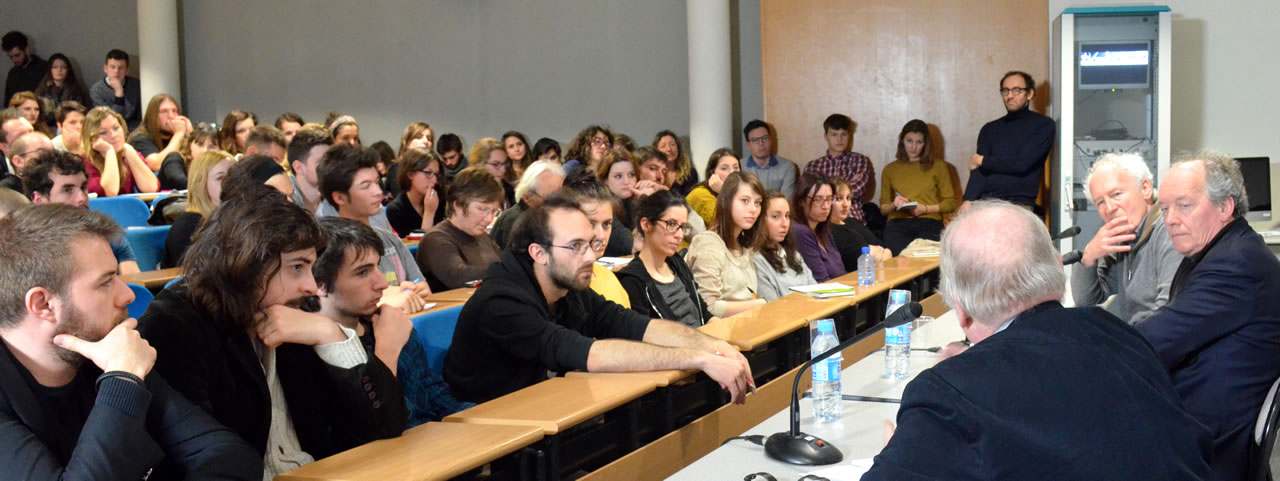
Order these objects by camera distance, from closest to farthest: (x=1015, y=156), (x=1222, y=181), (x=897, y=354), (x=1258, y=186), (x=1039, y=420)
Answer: (x=1039, y=420) < (x=1222, y=181) < (x=897, y=354) < (x=1258, y=186) < (x=1015, y=156)

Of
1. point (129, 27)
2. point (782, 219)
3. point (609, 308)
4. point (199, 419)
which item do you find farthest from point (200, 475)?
point (129, 27)

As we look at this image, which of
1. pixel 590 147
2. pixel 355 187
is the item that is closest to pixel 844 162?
pixel 590 147

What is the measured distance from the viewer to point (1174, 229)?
2.90m

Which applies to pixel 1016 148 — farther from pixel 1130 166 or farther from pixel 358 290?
pixel 358 290

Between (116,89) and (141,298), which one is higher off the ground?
(116,89)

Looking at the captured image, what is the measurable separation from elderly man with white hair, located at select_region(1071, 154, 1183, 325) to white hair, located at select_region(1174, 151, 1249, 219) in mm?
415

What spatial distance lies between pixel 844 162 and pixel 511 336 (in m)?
5.48

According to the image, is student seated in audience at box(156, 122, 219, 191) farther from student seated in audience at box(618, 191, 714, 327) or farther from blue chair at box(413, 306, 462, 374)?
blue chair at box(413, 306, 462, 374)

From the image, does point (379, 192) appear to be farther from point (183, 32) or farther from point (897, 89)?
point (183, 32)

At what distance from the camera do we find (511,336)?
302cm

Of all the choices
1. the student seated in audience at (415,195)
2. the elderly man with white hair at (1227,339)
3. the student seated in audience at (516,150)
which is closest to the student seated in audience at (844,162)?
the student seated in audience at (516,150)

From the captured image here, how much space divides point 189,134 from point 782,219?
4.64 m

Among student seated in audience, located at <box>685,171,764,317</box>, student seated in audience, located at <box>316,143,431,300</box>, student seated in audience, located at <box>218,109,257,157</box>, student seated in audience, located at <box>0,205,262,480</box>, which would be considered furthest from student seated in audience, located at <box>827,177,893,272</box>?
student seated in audience, located at <box>0,205,262,480</box>

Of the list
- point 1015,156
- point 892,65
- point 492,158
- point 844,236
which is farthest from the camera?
point 892,65
